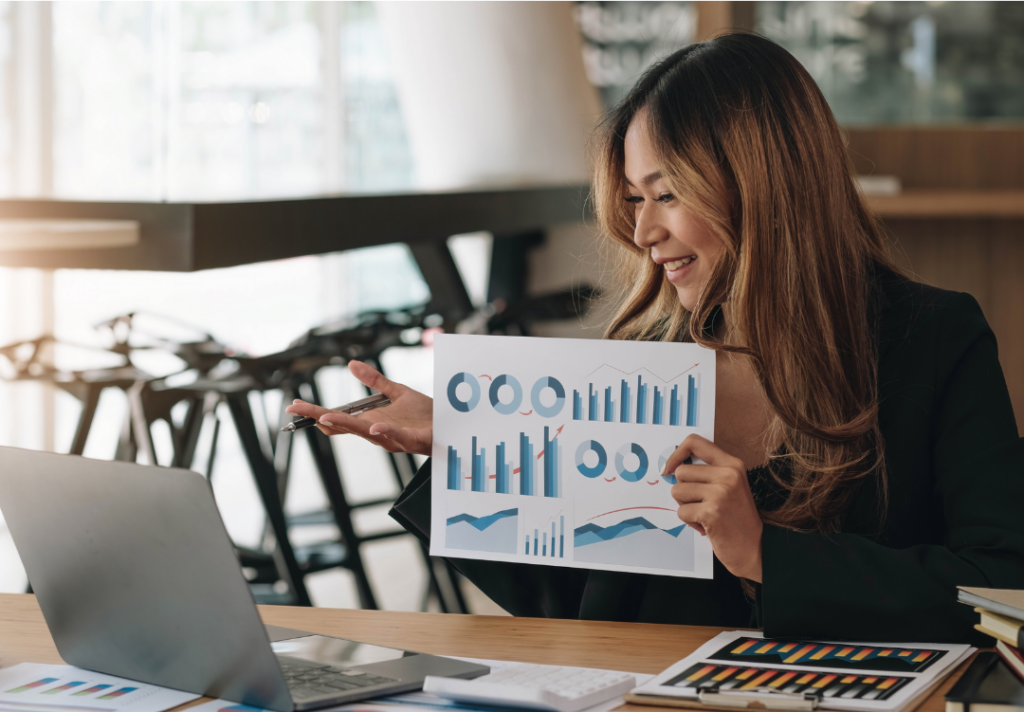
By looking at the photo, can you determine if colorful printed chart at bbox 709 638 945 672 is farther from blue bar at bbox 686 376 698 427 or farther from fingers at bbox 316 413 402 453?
fingers at bbox 316 413 402 453

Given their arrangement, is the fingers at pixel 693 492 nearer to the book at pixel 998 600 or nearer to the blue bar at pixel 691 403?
the blue bar at pixel 691 403

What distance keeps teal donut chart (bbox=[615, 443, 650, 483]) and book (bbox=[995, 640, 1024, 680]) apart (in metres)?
0.37

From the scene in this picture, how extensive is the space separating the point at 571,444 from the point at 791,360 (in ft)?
0.93

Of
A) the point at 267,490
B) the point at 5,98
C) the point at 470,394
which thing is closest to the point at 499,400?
the point at 470,394

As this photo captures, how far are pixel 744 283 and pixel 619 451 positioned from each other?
0.86 feet

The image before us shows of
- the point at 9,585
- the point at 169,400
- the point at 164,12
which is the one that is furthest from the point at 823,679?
the point at 164,12

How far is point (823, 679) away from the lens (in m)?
0.96

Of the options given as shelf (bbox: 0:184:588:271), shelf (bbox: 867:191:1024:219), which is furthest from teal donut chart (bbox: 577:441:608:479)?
shelf (bbox: 867:191:1024:219)

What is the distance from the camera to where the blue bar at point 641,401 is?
1155 millimetres

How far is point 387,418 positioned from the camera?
1319 millimetres

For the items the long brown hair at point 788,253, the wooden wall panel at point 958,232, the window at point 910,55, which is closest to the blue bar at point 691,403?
the long brown hair at point 788,253

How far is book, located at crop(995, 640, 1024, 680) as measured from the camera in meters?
0.92

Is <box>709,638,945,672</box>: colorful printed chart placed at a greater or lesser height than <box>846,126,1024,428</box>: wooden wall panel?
lesser

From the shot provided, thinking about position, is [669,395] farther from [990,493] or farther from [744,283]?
[990,493]
